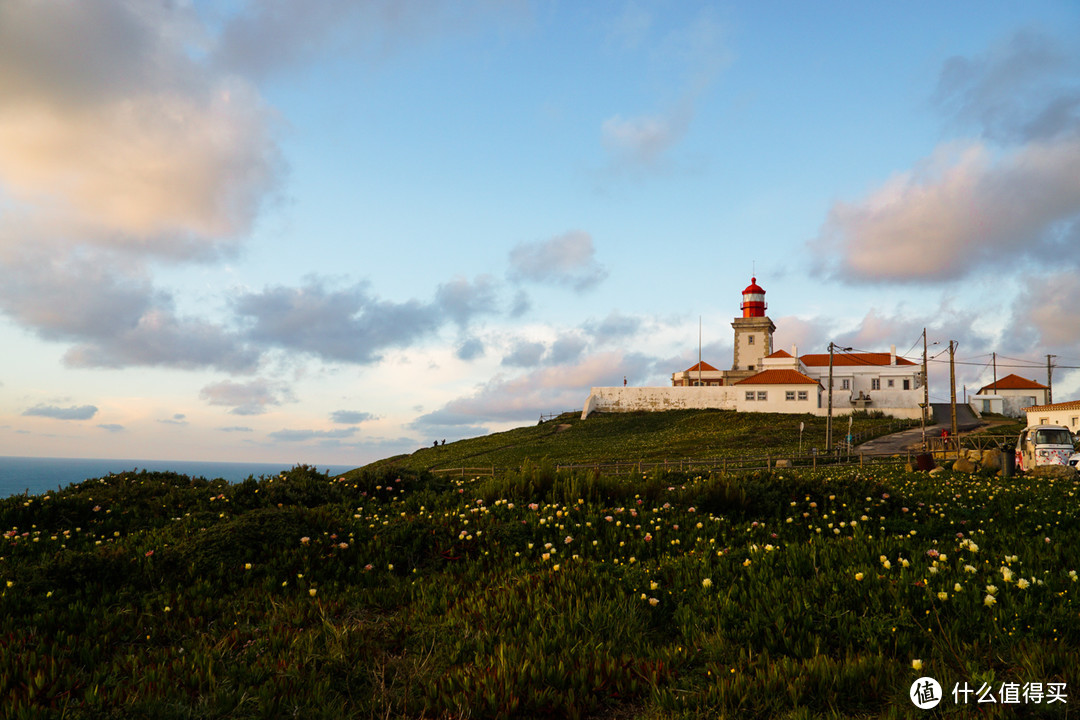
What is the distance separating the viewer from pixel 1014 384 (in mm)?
82625

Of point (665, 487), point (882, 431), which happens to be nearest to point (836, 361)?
point (882, 431)

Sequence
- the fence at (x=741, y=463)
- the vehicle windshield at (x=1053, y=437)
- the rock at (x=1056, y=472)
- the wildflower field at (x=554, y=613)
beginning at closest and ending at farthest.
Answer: the wildflower field at (x=554, y=613), the rock at (x=1056, y=472), the vehicle windshield at (x=1053, y=437), the fence at (x=741, y=463)

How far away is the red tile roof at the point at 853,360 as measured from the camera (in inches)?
3265

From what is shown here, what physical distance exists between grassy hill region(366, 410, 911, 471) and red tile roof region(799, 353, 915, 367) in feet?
40.9

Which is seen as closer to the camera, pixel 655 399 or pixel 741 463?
pixel 741 463

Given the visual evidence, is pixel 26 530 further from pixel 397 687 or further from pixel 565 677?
pixel 565 677

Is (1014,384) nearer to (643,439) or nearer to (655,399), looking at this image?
(655,399)

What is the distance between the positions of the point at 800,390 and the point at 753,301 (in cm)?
2584

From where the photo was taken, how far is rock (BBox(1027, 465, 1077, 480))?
66.9 ft

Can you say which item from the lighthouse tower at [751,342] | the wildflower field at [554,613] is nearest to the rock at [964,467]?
the wildflower field at [554,613]

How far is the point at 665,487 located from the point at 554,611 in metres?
6.81

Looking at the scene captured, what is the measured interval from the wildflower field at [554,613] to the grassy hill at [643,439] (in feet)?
117

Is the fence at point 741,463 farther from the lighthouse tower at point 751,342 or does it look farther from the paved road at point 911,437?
the lighthouse tower at point 751,342

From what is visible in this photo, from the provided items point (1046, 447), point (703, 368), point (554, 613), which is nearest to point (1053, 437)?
point (1046, 447)
